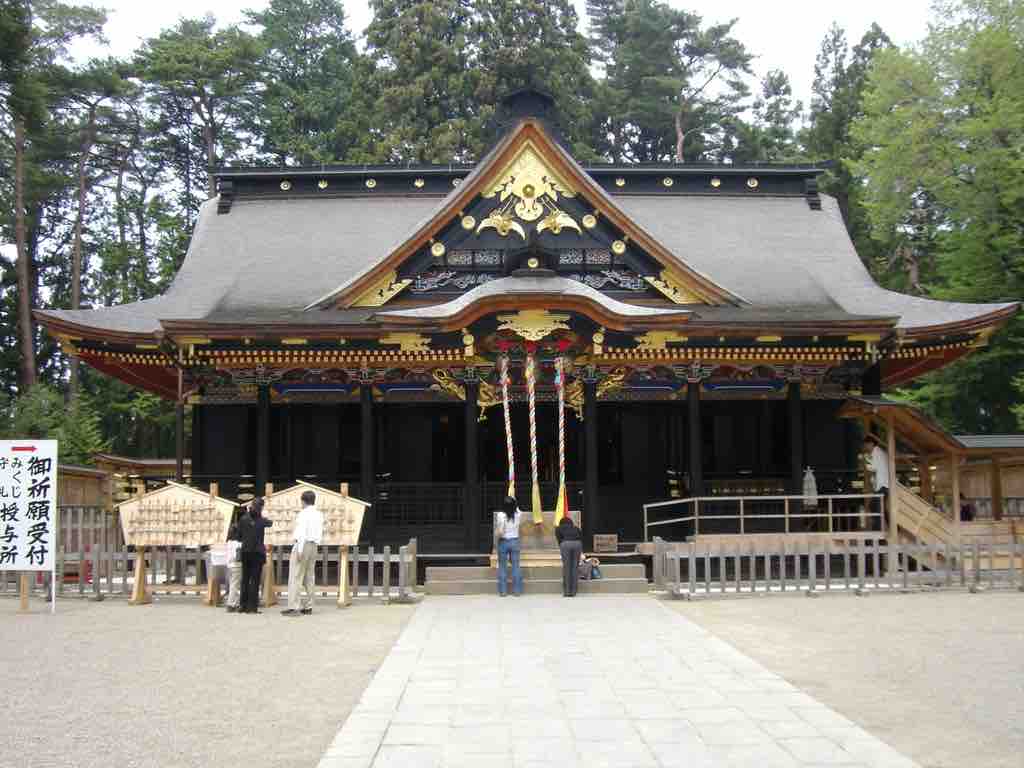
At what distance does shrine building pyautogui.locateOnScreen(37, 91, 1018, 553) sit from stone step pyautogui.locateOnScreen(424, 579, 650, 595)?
6.72ft

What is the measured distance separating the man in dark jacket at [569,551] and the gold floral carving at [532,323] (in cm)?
381

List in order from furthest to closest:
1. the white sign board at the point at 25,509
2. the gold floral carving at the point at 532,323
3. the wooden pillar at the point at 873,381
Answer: the wooden pillar at the point at 873,381
the gold floral carving at the point at 532,323
the white sign board at the point at 25,509

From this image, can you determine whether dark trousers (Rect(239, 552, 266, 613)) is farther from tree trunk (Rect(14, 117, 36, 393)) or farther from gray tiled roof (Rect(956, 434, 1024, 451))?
tree trunk (Rect(14, 117, 36, 393))

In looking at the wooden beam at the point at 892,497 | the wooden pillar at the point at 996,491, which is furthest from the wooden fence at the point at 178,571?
the wooden pillar at the point at 996,491

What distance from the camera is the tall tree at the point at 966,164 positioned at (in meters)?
31.6

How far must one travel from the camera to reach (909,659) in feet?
32.1

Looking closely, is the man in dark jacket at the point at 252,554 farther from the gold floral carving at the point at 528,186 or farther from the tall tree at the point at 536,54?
the tall tree at the point at 536,54

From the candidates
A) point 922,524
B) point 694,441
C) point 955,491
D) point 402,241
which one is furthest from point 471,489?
point 955,491

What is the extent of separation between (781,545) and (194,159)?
4170 cm

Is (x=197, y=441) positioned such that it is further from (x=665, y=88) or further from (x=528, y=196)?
(x=665, y=88)

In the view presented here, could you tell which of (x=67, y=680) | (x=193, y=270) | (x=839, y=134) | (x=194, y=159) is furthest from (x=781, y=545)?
(x=194, y=159)

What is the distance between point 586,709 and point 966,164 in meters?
30.1

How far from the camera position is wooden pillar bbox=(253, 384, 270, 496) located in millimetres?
19156

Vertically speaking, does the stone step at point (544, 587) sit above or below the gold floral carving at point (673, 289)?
below
